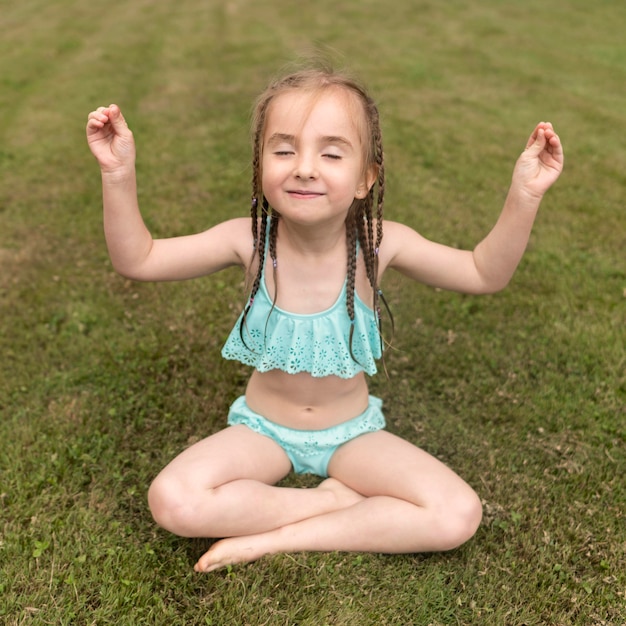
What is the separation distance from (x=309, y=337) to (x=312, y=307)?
0.13m

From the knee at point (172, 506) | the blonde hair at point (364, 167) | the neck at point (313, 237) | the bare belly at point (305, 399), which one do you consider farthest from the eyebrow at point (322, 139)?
the knee at point (172, 506)

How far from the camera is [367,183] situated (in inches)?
113

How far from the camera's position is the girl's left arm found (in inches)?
107

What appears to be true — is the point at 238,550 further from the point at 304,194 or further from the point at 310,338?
the point at 304,194

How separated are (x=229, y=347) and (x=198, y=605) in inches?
41.4

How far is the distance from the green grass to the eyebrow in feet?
2.40

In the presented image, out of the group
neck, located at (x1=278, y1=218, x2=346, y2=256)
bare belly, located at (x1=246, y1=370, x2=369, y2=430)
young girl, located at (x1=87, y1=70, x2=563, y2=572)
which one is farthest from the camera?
bare belly, located at (x1=246, y1=370, x2=369, y2=430)

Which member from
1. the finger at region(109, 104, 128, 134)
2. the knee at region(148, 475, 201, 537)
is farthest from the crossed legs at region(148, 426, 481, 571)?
the finger at region(109, 104, 128, 134)

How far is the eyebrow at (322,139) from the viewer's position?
2595 millimetres

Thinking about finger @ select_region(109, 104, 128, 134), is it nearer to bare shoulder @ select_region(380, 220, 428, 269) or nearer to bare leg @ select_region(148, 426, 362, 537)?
bare shoulder @ select_region(380, 220, 428, 269)

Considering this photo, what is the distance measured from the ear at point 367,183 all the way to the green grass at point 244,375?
0.62 m

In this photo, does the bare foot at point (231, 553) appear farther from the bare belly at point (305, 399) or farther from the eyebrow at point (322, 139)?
the eyebrow at point (322, 139)

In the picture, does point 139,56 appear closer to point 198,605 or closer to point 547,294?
point 547,294

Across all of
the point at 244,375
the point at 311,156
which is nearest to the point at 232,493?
the point at 244,375
